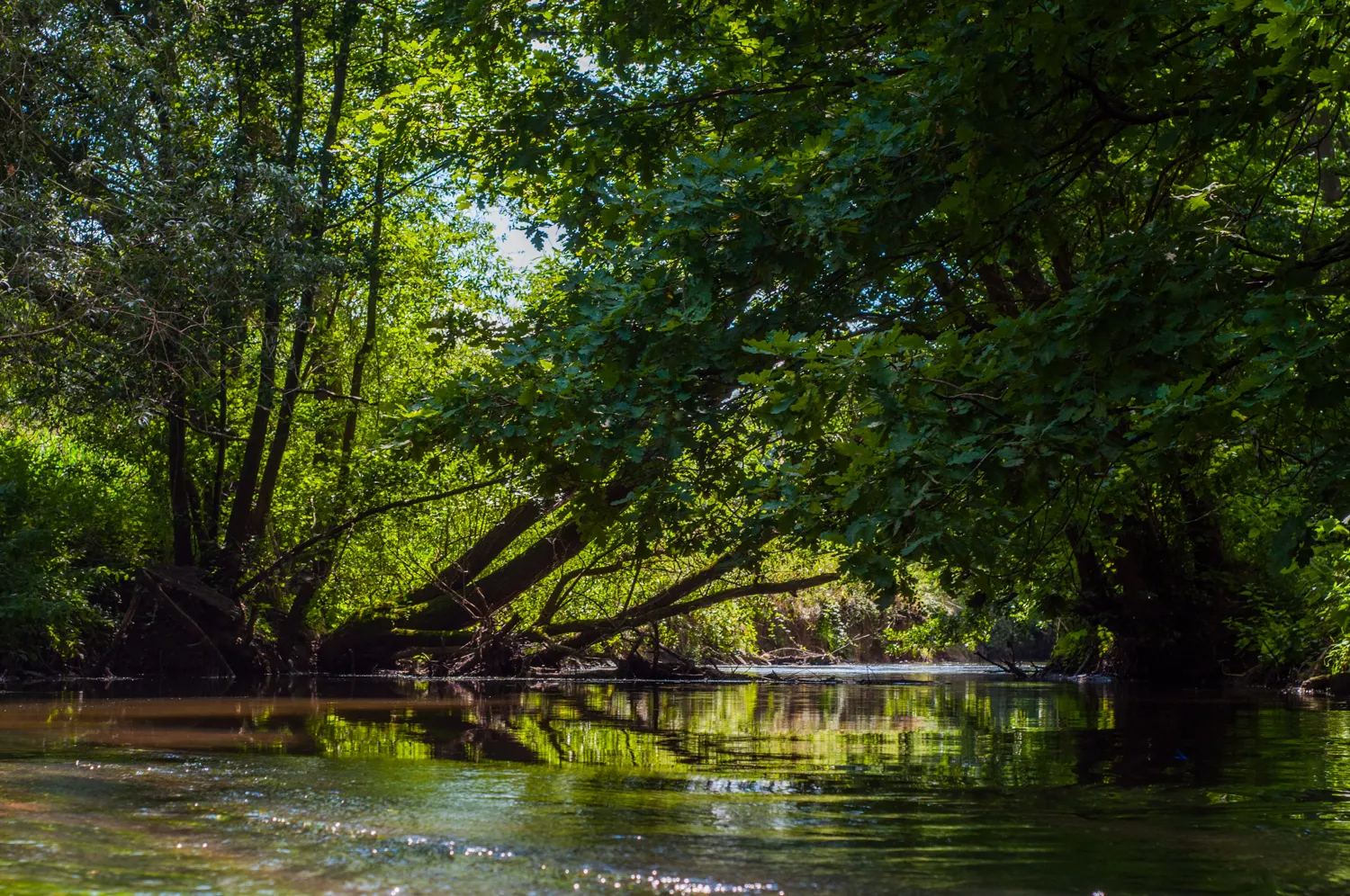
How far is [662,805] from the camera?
17.5ft

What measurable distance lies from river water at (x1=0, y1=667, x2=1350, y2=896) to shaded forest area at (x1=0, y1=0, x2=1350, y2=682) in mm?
1199

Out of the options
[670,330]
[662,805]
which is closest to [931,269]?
[670,330]

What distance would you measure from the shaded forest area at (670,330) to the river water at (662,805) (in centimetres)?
120

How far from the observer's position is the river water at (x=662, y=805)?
3846mm

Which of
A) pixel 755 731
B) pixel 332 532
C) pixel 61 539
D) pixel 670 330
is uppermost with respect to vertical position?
pixel 670 330

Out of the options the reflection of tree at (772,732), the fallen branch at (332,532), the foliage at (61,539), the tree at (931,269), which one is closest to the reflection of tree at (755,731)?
the reflection of tree at (772,732)

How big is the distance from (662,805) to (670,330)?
13.0 feet

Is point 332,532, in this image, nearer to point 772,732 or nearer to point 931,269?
point 772,732

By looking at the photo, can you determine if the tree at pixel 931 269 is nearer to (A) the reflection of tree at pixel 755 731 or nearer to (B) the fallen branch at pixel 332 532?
(A) the reflection of tree at pixel 755 731

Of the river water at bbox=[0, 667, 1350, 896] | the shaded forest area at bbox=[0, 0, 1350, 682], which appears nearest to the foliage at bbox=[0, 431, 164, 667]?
the shaded forest area at bbox=[0, 0, 1350, 682]

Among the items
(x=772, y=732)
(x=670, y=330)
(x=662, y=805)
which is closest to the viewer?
(x=662, y=805)

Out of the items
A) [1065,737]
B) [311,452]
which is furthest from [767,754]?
[311,452]

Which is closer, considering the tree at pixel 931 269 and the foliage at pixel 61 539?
the tree at pixel 931 269

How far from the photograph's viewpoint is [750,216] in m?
7.79
